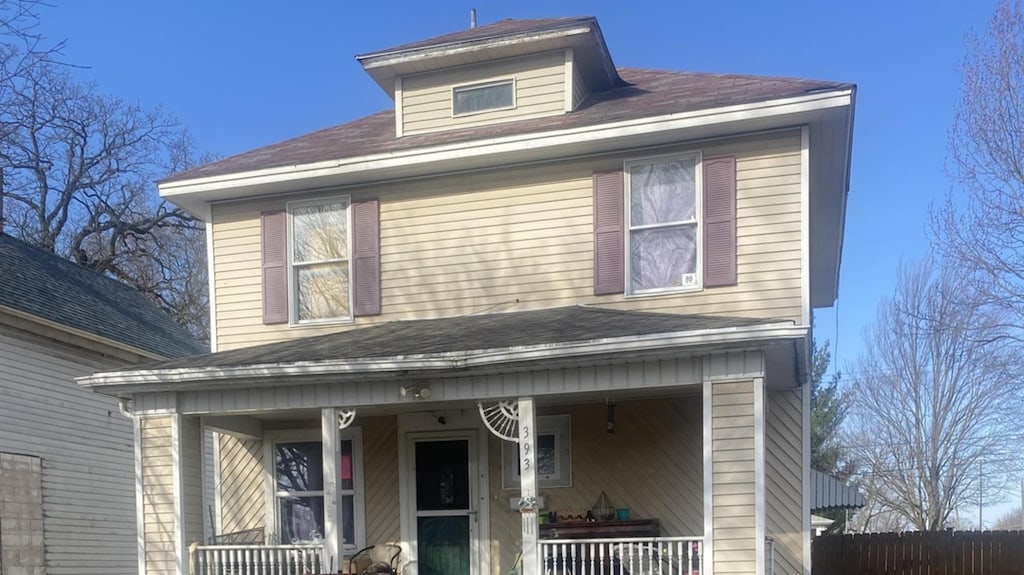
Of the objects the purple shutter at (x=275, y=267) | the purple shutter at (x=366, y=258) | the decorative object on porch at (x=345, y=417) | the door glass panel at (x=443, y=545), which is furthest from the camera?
the purple shutter at (x=275, y=267)

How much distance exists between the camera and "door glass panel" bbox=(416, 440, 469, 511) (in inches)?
359

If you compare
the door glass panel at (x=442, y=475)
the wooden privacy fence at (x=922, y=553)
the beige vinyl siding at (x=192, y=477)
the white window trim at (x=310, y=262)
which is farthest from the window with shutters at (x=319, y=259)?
the wooden privacy fence at (x=922, y=553)

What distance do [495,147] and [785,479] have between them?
442cm

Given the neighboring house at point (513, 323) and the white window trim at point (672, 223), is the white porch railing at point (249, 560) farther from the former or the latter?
the white window trim at point (672, 223)

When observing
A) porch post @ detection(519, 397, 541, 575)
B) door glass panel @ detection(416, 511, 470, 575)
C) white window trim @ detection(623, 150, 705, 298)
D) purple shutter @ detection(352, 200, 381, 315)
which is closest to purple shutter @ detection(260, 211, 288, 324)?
purple shutter @ detection(352, 200, 381, 315)

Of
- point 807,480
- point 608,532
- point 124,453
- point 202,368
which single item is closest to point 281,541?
point 202,368

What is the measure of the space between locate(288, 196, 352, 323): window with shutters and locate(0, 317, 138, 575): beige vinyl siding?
4.34 meters

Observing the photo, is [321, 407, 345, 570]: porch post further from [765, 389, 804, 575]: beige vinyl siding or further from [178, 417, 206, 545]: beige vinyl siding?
[765, 389, 804, 575]: beige vinyl siding

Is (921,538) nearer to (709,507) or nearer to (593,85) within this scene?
(709,507)

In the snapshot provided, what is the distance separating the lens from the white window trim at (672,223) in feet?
27.2

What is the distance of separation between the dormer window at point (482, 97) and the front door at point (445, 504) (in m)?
3.77

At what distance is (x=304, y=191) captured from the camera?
9.59m

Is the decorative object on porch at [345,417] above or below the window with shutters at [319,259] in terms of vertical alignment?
below

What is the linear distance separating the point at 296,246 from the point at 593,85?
404 centimetres
